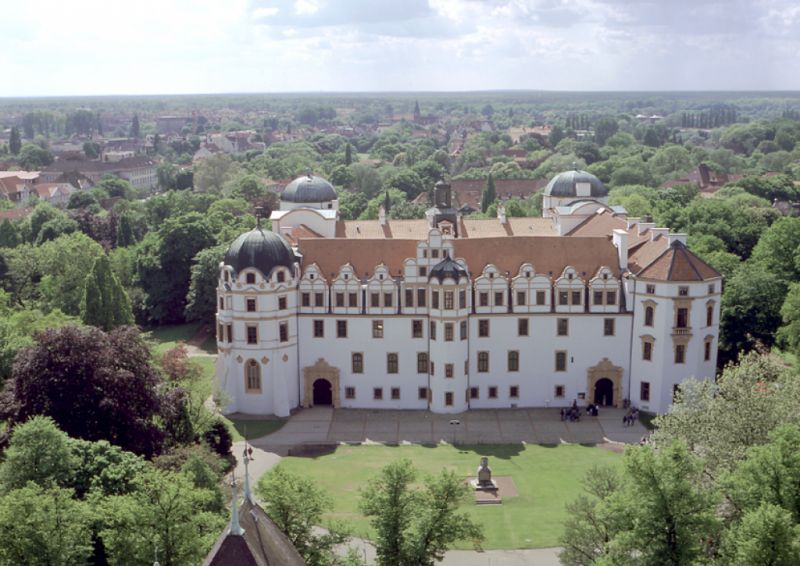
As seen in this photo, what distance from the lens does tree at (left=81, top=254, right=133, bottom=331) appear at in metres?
84.6

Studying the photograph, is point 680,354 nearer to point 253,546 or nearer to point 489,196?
point 253,546

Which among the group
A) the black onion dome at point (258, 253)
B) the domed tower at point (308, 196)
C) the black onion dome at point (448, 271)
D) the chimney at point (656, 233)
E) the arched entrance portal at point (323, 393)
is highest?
the domed tower at point (308, 196)

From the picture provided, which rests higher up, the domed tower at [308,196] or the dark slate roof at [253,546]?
the domed tower at [308,196]

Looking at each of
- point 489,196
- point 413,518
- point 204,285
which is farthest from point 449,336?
point 489,196

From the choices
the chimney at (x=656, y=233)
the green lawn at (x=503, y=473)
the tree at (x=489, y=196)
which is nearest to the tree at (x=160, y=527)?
the green lawn at (x=503, y=473)

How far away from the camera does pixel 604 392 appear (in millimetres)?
77500

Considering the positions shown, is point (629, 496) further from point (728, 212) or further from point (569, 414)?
point (728, 212)

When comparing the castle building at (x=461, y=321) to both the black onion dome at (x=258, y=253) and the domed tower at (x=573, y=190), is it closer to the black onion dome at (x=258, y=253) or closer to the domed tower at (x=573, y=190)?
the black onion dome at (x=258, y=253)

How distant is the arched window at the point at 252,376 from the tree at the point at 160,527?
31.2 metres

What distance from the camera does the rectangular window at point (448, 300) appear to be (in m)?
74.4

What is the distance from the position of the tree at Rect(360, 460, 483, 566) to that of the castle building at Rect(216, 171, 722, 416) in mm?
30954

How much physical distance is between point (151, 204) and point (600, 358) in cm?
9706

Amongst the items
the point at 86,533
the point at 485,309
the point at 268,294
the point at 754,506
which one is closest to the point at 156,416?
the point at 268,294

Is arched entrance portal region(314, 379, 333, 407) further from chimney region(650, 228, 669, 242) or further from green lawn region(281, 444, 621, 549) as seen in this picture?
chimney region(650, 228, 669, 242)
